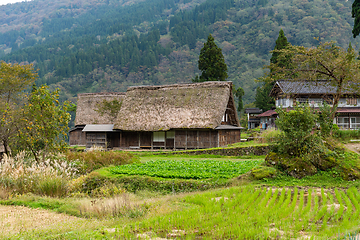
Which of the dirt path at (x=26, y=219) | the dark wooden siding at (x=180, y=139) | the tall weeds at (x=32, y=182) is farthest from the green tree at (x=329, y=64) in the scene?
the dirt path at (x=26, y=219)

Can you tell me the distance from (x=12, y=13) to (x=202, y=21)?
516 feet

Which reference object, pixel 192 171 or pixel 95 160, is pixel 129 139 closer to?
pixel 95 160

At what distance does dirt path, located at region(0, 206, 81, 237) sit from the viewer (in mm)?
6602

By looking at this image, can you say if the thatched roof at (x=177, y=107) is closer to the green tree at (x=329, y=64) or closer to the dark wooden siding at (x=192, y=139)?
the dark wooden siding at (x=192, y=139)

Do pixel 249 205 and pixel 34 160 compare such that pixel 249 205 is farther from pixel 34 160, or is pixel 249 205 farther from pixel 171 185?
pixel 34 160

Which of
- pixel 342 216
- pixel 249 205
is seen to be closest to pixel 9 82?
pixel 249 205

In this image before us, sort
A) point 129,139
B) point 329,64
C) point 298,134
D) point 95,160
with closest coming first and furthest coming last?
point 298,134 < point 329,64 < point 95,160 < point 129,139

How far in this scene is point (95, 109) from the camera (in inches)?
1374

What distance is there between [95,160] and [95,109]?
67.4ft

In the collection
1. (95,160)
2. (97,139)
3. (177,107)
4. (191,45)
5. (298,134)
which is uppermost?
(191,45)

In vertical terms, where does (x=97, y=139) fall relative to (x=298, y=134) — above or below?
below

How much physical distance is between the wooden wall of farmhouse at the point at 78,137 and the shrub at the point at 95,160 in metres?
22.3

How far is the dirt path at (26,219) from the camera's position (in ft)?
21.7

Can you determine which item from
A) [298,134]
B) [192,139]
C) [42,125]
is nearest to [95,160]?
[42,125]
